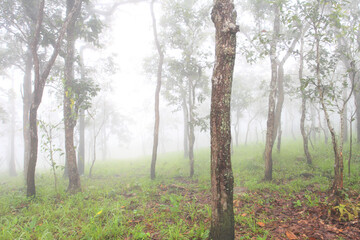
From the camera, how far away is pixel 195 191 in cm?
734

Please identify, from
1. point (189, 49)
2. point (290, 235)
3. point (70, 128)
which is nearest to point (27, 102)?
point (70, 128)

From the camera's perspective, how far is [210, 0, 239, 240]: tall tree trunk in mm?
3289

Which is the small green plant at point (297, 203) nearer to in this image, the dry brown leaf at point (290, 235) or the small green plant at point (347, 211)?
the small green plant at point (347, 211)

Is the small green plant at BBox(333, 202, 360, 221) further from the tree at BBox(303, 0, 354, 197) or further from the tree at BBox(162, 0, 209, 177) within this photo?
the tree at BBox(162, 0, 209, 177)

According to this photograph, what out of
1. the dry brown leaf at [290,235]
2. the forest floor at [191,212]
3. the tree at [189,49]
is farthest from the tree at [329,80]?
the tree at [189,49]

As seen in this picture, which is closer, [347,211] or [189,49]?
[347,211]

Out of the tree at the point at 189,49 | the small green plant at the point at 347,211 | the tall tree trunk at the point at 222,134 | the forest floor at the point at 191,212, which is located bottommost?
the forest floor at the point at 191,212

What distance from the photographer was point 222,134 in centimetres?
330

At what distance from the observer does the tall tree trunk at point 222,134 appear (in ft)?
10.8

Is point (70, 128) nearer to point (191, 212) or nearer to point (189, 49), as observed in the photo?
point (191, 212)

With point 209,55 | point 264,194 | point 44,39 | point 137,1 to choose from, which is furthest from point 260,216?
point 137,1

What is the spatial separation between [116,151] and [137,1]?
45417mm

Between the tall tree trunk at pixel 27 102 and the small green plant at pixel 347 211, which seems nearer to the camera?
the small green plant at pixel 347 211

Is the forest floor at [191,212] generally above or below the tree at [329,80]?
below
